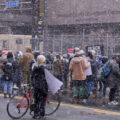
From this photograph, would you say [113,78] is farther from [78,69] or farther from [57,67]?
[57,67]

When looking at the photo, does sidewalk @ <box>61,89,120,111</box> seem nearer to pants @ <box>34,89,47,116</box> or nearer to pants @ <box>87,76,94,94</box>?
pants @ <box>87,76,94,94</box>

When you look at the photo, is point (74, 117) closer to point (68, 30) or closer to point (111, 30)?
point (111, 30)

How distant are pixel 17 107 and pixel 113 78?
3.42 m

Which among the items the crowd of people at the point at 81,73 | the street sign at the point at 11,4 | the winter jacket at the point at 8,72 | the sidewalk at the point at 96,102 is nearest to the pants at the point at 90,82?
the crowd of people at the point at 81,73

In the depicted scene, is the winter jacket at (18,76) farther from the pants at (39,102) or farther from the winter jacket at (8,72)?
the pants at (39,102)

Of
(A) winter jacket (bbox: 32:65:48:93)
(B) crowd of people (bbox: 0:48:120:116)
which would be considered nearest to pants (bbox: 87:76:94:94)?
(B) crowd of people (bbox: 0:48:120:116)

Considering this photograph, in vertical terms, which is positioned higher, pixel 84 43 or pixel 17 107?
pixel 84 43

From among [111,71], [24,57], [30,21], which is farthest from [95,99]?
[30,21]

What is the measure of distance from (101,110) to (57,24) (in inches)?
1058

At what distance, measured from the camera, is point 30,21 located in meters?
36.3

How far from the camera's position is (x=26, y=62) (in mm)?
10977

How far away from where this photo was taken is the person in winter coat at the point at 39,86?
7.45m

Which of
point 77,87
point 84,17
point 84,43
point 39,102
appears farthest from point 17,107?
point 84,17

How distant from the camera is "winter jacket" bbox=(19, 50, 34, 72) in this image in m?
10.9
